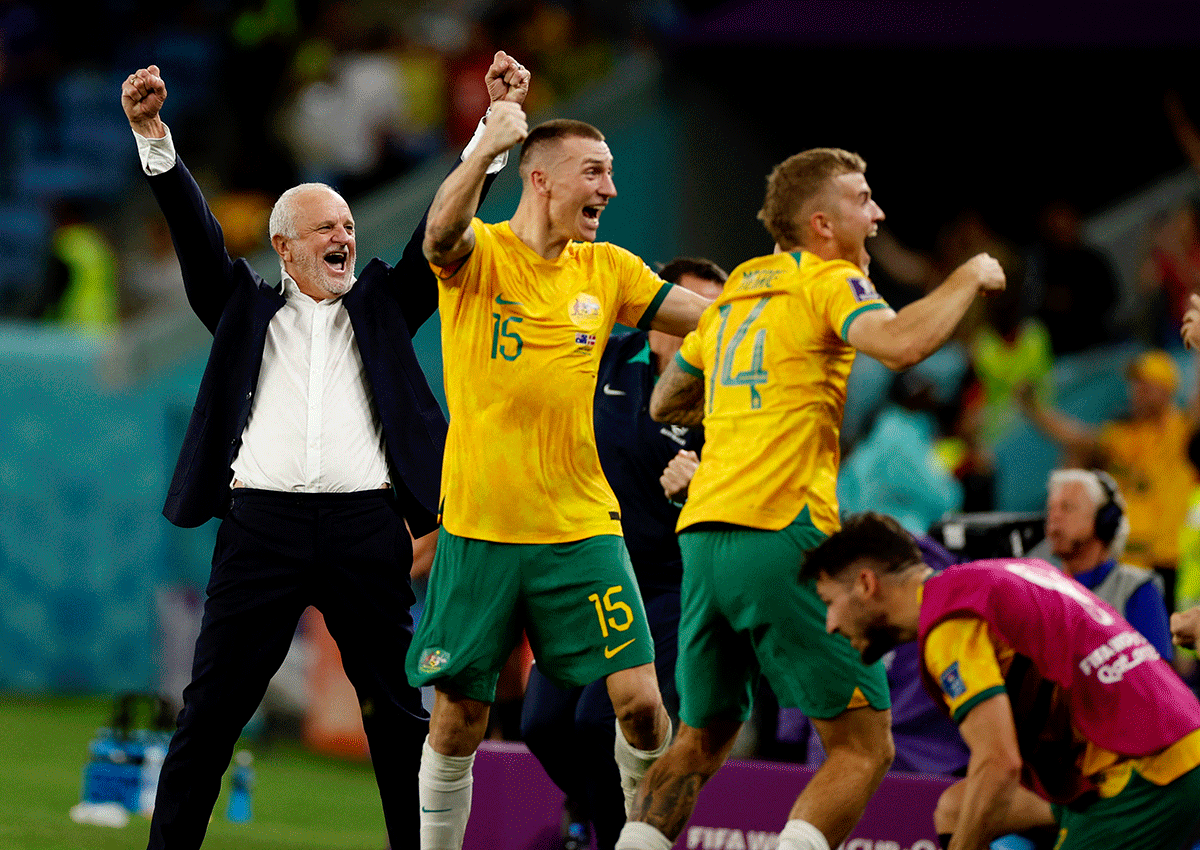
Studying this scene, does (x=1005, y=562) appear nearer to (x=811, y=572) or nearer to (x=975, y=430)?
(x=811, y=572)

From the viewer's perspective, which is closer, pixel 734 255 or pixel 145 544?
pixel 145 544

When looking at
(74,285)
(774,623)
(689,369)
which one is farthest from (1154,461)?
(74,285)

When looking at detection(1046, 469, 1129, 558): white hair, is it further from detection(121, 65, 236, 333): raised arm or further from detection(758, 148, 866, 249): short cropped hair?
detection(121, 65, 236, 333): raised arm

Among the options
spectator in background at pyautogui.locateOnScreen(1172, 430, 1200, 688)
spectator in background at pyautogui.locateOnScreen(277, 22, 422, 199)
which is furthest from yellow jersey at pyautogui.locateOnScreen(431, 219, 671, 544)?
spectator in background at pyautogui.locateOnScreen(277, 22, 422, 199)

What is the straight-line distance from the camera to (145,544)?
12664mm

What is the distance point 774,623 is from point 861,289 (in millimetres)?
945

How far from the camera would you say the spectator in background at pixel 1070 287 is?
12461 millimetres

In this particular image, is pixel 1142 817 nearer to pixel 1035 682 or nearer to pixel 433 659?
pixel 1035 682

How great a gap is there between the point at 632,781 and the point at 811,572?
1.14 meters

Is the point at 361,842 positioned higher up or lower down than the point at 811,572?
lower down

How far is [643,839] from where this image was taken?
4.95m

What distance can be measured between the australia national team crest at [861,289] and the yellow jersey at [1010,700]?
92 cm

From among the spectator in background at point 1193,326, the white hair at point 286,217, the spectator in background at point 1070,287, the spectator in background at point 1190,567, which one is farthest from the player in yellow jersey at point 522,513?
the spectator in background at point 1070,287

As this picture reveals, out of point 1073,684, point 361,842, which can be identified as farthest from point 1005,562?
point 361,842
